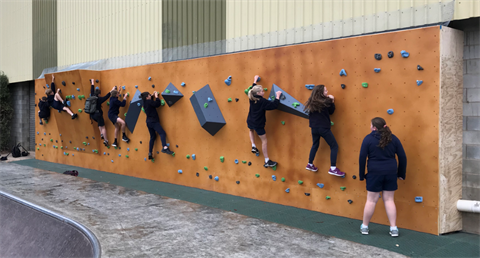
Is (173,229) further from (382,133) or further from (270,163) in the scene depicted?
(382,133)

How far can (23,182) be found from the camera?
998cm

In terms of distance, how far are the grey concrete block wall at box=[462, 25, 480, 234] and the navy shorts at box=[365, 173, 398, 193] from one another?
120 cm

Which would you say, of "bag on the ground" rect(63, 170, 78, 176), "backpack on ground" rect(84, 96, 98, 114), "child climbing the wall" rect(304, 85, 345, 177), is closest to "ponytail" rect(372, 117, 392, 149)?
"child climbing the wall" rect(304, 85, 345, 177)

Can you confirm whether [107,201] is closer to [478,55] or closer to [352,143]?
[352,143]

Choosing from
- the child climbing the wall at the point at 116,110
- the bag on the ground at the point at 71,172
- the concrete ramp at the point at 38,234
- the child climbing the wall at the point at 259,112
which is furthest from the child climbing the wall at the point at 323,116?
the bag on the ground at the point at 71,172

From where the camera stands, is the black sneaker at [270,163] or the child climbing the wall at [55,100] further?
the child climbing the wall at [55,100]

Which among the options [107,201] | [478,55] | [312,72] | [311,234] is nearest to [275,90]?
[312,72]

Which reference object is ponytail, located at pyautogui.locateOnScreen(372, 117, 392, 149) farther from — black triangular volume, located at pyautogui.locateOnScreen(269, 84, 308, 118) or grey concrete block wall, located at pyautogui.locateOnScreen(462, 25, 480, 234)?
black triangular volume, located at pyautogui.locateOnScreen(269, 84, 308, 118)

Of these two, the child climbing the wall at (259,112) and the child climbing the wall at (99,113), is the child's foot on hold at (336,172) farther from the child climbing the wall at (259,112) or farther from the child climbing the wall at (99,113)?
the child climbing the wall at (99,113)

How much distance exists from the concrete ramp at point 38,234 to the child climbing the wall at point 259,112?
330 centimetres

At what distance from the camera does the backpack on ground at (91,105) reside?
416 inches

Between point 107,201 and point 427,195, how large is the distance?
5.87m

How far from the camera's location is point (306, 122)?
6641mm

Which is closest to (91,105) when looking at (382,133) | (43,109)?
(43,109)
